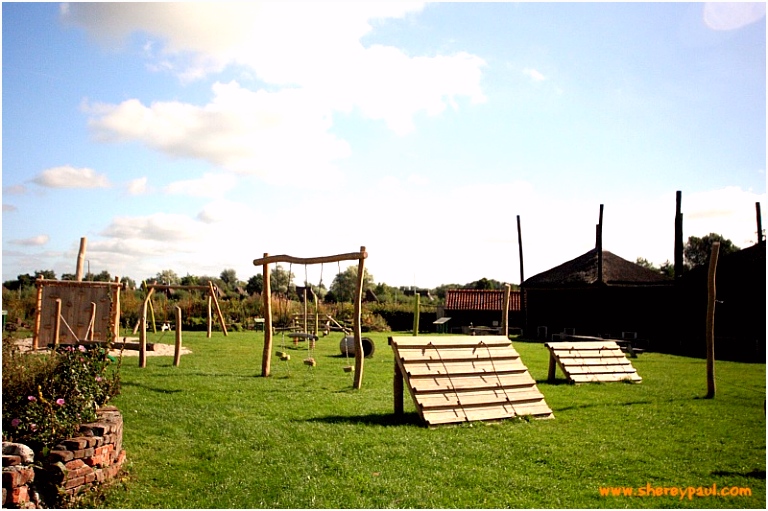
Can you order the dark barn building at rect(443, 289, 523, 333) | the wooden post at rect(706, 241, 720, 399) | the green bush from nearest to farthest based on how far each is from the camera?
the green bush
the wooden post at rect(706, 241, 720, 399)
the dark barn building at rect(443, 289, 523, 333)

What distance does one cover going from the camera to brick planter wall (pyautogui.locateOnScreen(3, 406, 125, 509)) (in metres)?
5.30

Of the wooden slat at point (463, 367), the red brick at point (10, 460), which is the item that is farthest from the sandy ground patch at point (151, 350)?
the red brick at point (10, 460)

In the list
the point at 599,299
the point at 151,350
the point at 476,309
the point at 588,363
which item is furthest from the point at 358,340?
the point at 476,309

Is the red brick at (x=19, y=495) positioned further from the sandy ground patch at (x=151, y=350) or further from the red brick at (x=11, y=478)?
the sandy ground patch at (x=151, y=350)

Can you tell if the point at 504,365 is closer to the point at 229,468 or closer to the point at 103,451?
the point at 229,468

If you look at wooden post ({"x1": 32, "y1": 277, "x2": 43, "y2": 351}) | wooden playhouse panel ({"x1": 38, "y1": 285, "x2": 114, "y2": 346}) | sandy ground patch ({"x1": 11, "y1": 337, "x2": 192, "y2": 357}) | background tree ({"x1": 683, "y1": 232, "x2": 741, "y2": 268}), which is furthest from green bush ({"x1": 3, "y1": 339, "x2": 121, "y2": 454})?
background tree ({"x1": 683, "y1": 232, "x2": 741, "y2": 268})

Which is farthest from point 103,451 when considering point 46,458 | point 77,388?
point 77,388

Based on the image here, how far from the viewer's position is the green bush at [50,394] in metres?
6.25

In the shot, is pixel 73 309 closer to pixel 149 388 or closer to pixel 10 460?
pixel 149 388

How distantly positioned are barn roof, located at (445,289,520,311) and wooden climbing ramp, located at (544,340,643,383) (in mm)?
23628

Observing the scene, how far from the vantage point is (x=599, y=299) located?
98.8 ft

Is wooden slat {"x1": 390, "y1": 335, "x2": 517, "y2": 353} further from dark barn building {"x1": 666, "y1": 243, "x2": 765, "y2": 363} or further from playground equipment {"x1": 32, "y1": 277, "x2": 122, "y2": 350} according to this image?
dark barn building {"x1": 666, "y1": 243, "x2": 765, "y2": 363}

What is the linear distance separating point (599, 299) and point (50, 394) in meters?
27.2

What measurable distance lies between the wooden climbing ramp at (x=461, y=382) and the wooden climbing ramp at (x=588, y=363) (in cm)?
371
